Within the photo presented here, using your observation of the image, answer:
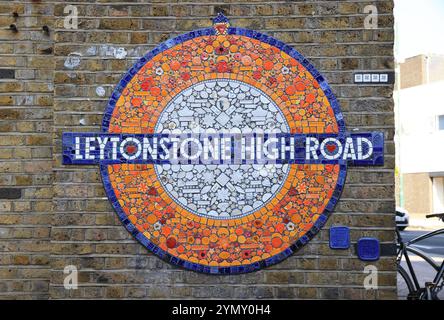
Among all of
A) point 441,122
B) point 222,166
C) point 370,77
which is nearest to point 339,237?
point 222,166

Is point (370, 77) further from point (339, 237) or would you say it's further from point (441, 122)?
point (441, 122)

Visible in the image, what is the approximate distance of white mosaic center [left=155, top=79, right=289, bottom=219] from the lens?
453 cm

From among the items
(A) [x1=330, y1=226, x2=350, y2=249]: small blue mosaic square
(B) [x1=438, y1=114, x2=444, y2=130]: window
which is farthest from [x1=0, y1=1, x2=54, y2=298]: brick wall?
(B) [x1=438, y1=114, x2=444, y2=130]: window

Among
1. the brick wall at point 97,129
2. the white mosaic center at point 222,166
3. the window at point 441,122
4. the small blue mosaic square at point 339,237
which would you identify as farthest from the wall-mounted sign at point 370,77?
the window at point 441,122

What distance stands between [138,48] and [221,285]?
2143 millimetres

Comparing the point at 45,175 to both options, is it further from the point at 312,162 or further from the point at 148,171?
the point at 312,162

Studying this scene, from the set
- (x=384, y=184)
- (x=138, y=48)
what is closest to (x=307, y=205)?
(x=384, y=184)

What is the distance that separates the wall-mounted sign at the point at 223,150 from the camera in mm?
4512

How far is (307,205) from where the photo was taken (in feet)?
14.9

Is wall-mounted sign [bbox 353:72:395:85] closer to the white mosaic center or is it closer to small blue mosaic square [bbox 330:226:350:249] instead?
the white mosaic center

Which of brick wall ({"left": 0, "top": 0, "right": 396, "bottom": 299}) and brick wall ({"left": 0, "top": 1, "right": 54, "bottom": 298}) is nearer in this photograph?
brick wall ({"left": 0, "top": 0, "right": 396, "bottom": 299})

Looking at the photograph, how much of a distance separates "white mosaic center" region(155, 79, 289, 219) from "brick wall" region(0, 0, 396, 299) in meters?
0.53

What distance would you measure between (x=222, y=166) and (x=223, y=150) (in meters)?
0.14

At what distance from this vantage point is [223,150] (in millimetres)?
4586
